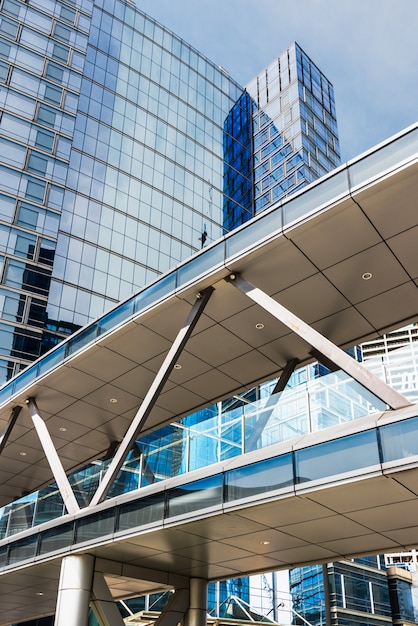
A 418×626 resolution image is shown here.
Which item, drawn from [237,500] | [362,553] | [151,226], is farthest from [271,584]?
[237,500]

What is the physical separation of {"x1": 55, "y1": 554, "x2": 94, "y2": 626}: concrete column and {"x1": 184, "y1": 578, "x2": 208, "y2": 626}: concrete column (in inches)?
184

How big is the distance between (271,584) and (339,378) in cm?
5202

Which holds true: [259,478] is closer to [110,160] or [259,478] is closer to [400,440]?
[400,440]

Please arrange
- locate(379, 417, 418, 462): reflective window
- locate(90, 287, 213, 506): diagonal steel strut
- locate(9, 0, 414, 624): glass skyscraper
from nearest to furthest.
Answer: locate(379, 417, 418, 462): reflective window → locate(90, 287, 213, 506): diagonal steel strut → locate(9, 0, 414, 624): glass skyscraper

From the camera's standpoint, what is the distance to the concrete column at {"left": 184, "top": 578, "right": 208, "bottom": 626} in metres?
22.5

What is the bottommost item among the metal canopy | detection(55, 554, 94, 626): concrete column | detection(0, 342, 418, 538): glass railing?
detection(55, 554, 94, 626): concrete column

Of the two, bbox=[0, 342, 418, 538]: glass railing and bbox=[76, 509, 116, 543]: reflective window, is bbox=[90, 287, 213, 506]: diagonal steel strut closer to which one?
bbox=[0, 342, 418, 538]: glass railing

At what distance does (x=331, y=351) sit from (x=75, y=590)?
10.6 m

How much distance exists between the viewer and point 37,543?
2206 cm

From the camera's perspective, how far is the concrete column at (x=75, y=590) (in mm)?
18878

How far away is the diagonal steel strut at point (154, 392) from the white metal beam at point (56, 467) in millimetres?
1500

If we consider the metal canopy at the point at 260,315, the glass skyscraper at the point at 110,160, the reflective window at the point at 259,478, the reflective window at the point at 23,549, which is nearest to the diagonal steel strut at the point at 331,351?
the metal canopy at the point at 260,315

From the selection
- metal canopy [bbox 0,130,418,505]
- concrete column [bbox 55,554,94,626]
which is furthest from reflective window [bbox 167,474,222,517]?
metal canopy [bbox 0,130,418,505]

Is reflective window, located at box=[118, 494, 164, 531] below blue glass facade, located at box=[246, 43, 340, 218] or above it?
below
